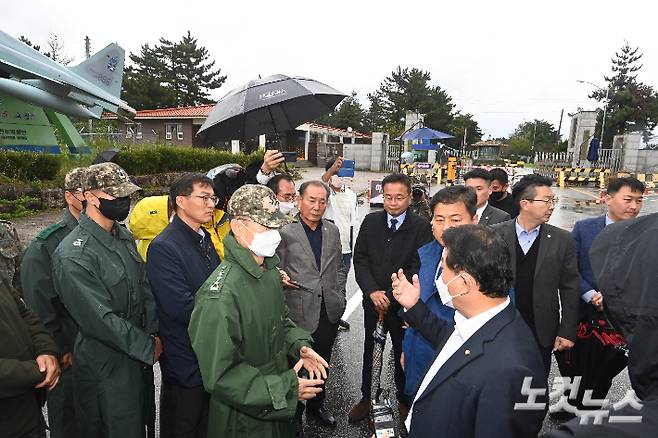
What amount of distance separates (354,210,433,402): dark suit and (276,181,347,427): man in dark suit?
28 centimetres

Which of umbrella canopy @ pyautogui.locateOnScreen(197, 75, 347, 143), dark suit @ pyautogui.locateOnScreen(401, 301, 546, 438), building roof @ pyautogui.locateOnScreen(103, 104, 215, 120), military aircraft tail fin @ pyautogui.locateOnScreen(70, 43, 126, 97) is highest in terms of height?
military aircraft tail fin @ pyautogui.locateOnScreen(70, 43, 126, 97)

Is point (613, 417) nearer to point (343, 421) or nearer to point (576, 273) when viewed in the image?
point (576, 273)

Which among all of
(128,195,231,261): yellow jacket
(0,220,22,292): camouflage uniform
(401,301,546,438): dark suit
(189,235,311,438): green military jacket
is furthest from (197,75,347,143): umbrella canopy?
(401,301,546,438): dark suit

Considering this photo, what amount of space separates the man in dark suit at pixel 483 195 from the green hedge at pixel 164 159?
1018 cm

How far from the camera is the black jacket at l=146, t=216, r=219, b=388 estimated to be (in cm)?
251

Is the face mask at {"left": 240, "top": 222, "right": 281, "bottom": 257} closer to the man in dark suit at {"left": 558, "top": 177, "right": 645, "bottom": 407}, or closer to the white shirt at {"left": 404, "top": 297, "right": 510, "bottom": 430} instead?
the white shirt at {"left": 404, "top": 297, "right": 510, "bottom": 430}

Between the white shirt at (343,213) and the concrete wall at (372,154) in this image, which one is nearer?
the white shirt at (343,213)

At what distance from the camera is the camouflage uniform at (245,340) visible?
6.20 feet

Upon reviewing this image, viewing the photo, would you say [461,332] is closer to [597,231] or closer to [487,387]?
[487,387]

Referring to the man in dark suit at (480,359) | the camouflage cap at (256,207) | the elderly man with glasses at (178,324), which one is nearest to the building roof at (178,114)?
the elderly man with glasses at (178,324)

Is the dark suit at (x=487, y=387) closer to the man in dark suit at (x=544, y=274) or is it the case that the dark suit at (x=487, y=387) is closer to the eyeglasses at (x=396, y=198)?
the man in dark suit at (x=544, y=274)

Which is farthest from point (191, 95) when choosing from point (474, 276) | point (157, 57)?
point (474, 276)

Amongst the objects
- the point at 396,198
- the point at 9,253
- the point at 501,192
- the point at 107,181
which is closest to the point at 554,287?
the point at 396,198

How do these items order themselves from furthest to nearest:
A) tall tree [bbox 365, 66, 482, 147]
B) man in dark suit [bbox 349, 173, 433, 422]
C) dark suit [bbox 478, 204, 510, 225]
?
tall tree [bbox 365, 66, 482, 147] → dark suit [bbox 478, 204, 510, 225] → man in dark suit [bbox 349, 173, 433, 422]
